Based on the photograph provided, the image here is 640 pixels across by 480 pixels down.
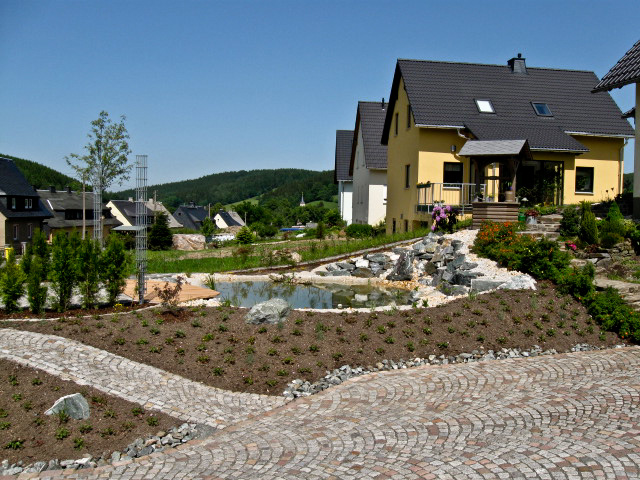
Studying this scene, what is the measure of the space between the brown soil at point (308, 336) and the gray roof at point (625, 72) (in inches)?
307

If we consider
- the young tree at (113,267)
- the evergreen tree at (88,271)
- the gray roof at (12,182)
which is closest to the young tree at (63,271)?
the evergreen tree at (88,271)

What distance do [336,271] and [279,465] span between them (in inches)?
424

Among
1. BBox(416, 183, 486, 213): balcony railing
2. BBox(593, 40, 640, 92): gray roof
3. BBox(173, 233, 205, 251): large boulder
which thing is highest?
BBox(593, 40, 640, 92): gray roof

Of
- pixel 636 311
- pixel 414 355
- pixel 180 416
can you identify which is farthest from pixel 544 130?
pixel 180 416

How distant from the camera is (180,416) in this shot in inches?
249

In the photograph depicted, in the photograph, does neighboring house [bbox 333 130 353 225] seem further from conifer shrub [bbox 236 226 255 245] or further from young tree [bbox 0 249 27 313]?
young tree [bbox 0 249 27 313]

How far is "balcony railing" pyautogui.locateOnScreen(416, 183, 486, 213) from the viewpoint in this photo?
21.5 metres

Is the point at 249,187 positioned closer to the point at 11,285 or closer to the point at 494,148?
the point at 494,148

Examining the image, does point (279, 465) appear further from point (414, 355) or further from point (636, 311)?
point (636, 311)

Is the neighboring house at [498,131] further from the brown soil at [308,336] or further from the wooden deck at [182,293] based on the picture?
the wooden deck at [182,293]

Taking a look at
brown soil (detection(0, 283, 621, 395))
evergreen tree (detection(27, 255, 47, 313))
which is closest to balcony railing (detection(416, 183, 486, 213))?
brown soil (detection(0, 283, 621, 395))

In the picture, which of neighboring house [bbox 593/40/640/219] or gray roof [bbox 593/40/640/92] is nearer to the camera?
gray roof [bbox 593/40/640/92]

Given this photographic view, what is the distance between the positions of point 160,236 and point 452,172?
67.2 feet

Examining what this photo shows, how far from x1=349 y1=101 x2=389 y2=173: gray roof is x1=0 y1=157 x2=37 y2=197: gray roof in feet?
92.1
